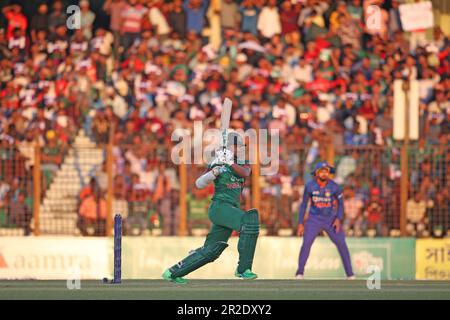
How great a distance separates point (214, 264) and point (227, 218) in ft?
23.1

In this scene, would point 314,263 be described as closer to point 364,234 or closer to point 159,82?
point 364,234

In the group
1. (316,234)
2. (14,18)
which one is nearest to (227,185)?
(316,234)

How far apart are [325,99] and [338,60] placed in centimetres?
120

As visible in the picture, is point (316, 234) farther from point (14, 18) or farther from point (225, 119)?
point (14, 18)

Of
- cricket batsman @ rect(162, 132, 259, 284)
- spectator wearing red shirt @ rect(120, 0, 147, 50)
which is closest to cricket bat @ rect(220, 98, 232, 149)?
cricket batsman @ rect(162, 132, 259, 284)

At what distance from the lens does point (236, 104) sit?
23.6m

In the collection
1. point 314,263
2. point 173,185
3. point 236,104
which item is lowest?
point 314,263

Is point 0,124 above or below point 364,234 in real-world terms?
above

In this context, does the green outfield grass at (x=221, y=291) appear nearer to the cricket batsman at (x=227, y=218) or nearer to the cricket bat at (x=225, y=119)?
the cricket batsman at (x=227, y=218)

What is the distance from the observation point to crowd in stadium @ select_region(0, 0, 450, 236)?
21.5 m

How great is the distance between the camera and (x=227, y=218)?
14.8 metres

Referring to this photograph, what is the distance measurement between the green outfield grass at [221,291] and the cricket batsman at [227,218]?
341 mm
